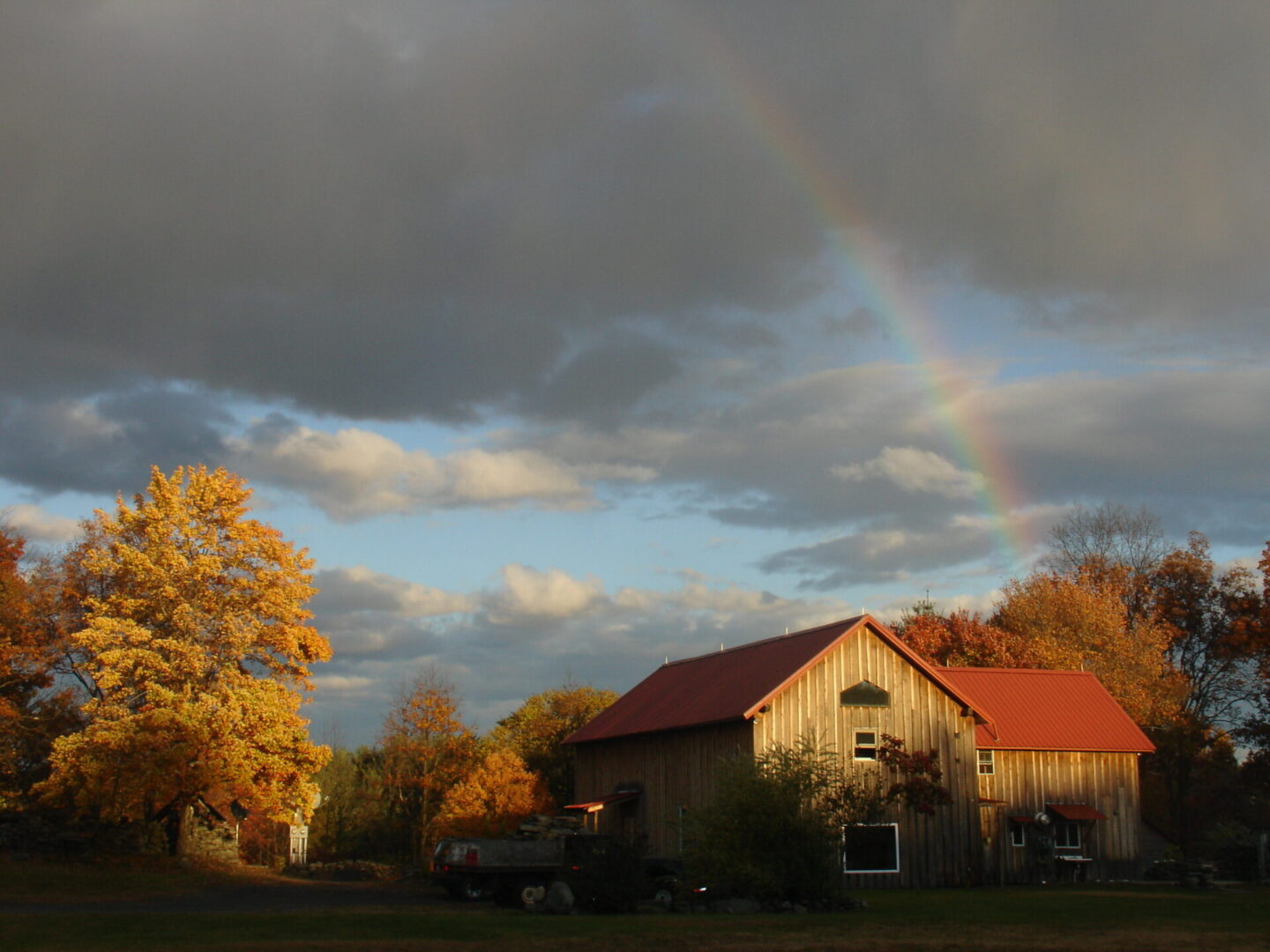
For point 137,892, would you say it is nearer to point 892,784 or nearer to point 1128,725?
point 892,784

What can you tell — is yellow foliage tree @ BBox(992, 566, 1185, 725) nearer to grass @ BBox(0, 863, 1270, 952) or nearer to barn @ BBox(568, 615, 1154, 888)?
barn @ BBox(568, 615, 1154, 888)

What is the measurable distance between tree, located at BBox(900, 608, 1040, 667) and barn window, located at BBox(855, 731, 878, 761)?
2289cm

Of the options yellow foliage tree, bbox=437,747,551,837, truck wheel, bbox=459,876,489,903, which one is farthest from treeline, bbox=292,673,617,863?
truck wheel, bbox=459,876,489,903

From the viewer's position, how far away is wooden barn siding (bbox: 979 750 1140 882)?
41.9 m

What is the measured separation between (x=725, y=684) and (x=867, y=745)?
560 cm

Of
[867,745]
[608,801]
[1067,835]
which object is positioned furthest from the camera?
[608,801]

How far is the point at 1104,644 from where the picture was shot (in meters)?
57.8

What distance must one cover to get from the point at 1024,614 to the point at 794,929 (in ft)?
144

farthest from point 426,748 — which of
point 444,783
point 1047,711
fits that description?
point 1047,711

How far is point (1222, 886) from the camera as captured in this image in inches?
1436

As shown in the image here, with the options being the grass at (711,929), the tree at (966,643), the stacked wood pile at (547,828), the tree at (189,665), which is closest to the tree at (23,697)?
the tree at (189,665)

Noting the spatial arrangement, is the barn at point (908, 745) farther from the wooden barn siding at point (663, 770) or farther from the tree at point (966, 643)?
the tree at point (966, 643)

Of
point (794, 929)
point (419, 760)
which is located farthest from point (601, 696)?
point (794, 929)

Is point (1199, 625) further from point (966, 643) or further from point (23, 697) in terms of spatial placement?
point (23, 697)
